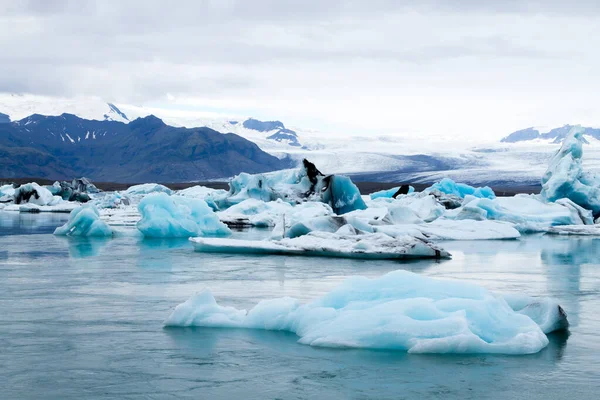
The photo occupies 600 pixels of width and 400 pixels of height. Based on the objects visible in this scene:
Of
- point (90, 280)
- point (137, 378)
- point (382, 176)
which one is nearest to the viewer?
point (137, 378)

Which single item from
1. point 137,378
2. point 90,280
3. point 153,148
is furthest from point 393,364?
point 153,148

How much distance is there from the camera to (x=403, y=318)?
6293 millimetres

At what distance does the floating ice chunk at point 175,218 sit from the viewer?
18578 mm

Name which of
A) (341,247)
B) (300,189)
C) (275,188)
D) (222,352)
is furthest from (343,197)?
(222,352)

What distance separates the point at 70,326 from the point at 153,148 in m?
158

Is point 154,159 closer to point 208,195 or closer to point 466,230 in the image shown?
point 208,195

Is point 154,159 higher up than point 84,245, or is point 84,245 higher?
point 154,159

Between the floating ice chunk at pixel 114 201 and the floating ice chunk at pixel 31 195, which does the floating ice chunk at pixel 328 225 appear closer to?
the floating ice chunk at pixel 114 201

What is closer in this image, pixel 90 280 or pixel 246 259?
pixel 90 280

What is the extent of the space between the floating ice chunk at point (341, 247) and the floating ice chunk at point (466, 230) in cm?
411

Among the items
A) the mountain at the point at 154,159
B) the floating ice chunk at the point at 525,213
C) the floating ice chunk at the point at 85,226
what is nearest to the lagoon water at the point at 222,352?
the floating ice chunk at the point at 85,226

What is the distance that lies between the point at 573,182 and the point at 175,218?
14.3 m

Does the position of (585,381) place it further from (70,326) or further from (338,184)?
(338,184)

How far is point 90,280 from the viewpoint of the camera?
1038 centimetres
